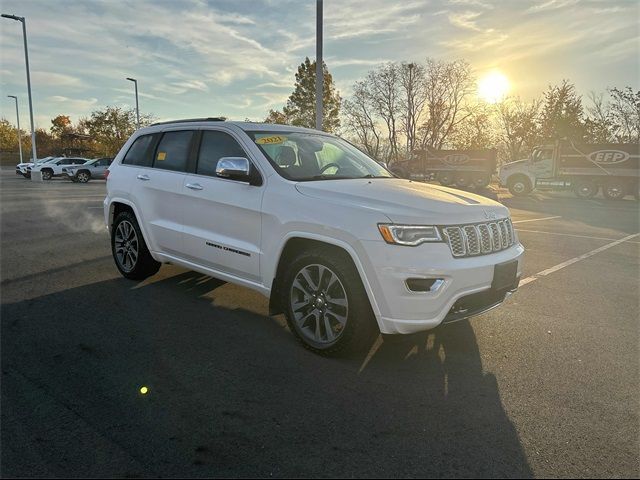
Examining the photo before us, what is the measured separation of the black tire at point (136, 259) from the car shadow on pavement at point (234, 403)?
3.63ft

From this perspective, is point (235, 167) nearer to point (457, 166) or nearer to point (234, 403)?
point (234, 403)


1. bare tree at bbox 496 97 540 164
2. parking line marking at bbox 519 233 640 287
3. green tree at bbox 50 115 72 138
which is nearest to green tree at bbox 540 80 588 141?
bare tree at bbox 496 97 540 164

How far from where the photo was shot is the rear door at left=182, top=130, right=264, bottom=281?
3908 millimetres

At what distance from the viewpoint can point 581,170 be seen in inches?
950

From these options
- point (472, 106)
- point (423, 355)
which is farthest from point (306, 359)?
point (472, 106)

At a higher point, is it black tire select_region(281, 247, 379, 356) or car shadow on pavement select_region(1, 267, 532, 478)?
black tire select_region(281, 247, 379, 356)

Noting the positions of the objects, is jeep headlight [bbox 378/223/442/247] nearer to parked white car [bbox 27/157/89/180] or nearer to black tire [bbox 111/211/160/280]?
black tire [bbox 111/211/160/280]

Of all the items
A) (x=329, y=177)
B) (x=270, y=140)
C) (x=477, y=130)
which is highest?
(x=477, y=130)

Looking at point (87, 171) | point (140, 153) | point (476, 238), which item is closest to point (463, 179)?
point (87, 171)

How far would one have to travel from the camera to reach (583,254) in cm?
801

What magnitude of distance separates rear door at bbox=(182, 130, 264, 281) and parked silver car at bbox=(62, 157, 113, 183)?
28.1 metres

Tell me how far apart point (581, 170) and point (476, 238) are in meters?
24.7

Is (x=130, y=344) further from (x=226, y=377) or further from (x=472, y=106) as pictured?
(x=472, y=106)

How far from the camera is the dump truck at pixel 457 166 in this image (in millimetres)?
32594
